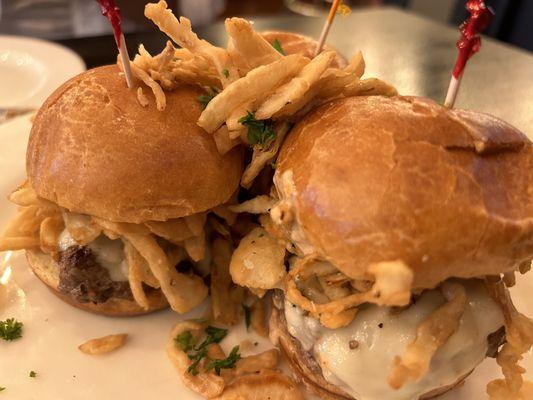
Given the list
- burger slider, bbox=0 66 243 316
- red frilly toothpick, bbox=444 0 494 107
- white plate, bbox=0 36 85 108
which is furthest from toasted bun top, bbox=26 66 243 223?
white plate, bbox=0 36 85 108

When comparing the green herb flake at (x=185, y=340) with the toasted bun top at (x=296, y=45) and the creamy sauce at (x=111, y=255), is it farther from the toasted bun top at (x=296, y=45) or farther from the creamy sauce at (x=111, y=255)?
the toasted bun top at (x=296, y=45)

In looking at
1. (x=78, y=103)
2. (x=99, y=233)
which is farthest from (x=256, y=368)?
(x=78, y=103)

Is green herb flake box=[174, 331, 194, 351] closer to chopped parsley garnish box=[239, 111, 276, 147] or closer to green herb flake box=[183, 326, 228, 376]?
green herb flake box=[183, 326, 228, 376]

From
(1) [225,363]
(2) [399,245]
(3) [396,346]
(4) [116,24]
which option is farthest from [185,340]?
(4) [116,24]

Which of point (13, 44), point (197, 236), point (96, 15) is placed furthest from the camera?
point (96, 15)

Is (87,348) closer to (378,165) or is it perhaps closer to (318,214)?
(318,214)
